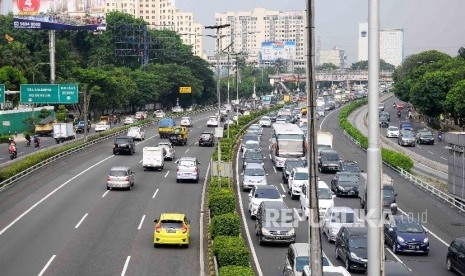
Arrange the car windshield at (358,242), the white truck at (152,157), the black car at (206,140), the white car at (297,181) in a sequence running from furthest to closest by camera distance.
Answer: the black car at (206,140) → the white truck at (152,157) → the white car at (297,181) → the car windshield at (358,242)

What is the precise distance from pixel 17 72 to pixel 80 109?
12.7 m

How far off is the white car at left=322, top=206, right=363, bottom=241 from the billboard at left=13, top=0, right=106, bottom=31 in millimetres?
72928

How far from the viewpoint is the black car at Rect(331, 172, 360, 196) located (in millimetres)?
43781

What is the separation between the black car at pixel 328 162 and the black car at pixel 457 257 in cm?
2697

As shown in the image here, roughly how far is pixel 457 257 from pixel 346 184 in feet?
60.1

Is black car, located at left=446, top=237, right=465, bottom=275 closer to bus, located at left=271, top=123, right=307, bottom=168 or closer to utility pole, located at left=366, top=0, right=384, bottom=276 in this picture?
utility pole, located at left=366, top=0, right=384, bottom=276

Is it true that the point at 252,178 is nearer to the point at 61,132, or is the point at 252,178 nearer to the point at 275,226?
the point at 275,226

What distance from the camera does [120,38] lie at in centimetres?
14388

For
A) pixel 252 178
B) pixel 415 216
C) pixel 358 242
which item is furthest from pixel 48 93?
pixel 358 242

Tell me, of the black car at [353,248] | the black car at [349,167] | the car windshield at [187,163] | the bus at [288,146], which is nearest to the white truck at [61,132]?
the bus at [288,146]

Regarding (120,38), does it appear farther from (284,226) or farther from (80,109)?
(284,226)

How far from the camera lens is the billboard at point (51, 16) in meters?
98.2

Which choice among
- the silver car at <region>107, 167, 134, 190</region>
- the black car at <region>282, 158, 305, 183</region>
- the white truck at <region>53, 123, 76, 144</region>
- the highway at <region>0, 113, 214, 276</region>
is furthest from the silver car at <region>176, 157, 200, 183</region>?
the white truck at <region>53, 123, 76, 144</region>

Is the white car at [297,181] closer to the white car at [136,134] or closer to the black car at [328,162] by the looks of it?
the black car at [328,162]
